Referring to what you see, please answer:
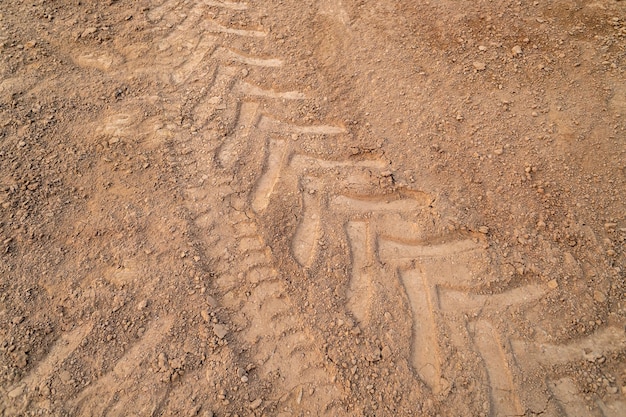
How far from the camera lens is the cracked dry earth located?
1906 millimetres

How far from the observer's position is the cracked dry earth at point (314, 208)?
6.25ft

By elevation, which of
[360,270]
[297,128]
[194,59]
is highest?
[194,59]

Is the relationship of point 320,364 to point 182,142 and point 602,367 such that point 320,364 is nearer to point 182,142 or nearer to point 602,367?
point 602,367

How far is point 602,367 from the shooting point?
6.45 feet

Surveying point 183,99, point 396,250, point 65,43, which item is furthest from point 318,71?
point 65,43

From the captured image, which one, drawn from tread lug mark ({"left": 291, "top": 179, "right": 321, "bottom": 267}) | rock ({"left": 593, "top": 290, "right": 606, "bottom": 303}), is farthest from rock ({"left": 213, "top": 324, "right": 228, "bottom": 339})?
Result: rock ({"left": 593, "top": 290, "right": 606, "bottom": 303})

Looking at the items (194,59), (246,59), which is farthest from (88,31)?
(246,59)

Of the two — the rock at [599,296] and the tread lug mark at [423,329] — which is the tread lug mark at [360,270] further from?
the rock at [599,296]

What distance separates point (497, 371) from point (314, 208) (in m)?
1.23

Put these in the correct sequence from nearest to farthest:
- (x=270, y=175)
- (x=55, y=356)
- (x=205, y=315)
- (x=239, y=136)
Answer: (x=55, y=356) < (x=205, y=315) < (x=270, y=175) < (x=239, y=136)

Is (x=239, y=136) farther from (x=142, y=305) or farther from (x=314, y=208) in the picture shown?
(x=142, y=305)

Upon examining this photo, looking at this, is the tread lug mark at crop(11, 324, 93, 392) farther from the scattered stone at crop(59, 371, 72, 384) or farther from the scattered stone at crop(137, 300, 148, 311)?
the scattered stone at crop(137, 300, 148, 311)

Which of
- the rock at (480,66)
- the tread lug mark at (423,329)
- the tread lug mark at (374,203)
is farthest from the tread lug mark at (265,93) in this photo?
the tread lug mark at (423,329)

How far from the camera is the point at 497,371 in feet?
6.39
